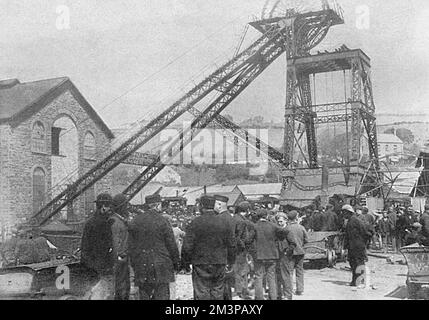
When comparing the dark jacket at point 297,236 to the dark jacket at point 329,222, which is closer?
the dark jacket at point 297,236

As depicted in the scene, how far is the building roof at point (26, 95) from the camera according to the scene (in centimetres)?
2026

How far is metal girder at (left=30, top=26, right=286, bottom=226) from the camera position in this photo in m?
19.1

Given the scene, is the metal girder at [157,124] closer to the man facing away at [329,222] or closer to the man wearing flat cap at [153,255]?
the man facing away at [329,222]

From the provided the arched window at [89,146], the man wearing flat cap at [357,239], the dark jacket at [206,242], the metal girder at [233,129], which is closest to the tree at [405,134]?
the metal girder at [233,129]

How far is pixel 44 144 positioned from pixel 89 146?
10.5ft

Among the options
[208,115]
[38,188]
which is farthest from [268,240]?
[38,188]

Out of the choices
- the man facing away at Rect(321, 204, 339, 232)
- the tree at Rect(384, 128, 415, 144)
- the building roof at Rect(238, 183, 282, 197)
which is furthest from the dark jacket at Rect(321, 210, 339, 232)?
the tree at Rect(384, 128, 415, 144)

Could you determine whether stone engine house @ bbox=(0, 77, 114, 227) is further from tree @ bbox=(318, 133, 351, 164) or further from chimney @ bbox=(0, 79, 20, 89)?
tree @ bbox=(318, 133, 351, 164)

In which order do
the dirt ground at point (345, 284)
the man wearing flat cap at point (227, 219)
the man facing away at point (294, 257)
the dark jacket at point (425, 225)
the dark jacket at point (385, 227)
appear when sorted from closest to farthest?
the man wearing flat cap at point (227, 219) → the man facing away at point (294, 257) → the dirt ground at point (345, 284) → the dark jacket at point (425, 225) → the dark jacket at point (385, 227)

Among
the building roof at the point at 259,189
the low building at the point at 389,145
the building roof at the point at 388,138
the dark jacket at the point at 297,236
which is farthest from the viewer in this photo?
the building roof at the point at 388,138

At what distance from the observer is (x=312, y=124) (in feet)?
80.1

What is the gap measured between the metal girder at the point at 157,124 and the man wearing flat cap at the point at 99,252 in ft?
40.5
